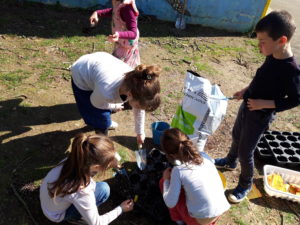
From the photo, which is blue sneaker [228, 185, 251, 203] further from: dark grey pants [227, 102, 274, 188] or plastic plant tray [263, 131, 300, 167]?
plastic plant tray [263, 131, 300, 167]

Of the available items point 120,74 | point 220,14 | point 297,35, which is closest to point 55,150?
point 120,74

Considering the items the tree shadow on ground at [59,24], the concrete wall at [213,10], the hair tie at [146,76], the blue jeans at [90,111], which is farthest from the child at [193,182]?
the concrete wall at [213,10]

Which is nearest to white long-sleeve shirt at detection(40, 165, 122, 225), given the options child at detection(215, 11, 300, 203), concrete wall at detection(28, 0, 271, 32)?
child at detection(215, 11, 300, 203)

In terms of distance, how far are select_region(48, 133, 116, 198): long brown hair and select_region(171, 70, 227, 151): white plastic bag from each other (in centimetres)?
A: 114

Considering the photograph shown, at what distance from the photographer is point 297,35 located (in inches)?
256

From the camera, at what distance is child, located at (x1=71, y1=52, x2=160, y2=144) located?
2.30m

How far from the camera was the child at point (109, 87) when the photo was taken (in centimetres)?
230

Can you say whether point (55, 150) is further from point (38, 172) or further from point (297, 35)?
point (297, 35)

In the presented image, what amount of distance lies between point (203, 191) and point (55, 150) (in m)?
1.70

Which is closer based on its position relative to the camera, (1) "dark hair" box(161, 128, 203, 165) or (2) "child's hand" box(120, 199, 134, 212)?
(1) "dark hair" box(161, 128, 203, 165)

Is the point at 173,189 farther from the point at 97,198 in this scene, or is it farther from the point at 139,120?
the point at 139,120

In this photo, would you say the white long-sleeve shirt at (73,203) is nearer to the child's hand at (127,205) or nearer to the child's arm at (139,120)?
the child's hand at (127,205)

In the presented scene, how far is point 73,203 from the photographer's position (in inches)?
82.0

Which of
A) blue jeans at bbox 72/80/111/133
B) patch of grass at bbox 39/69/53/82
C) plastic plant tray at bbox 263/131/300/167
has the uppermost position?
blue jeans at bbox 72/80/111/133
